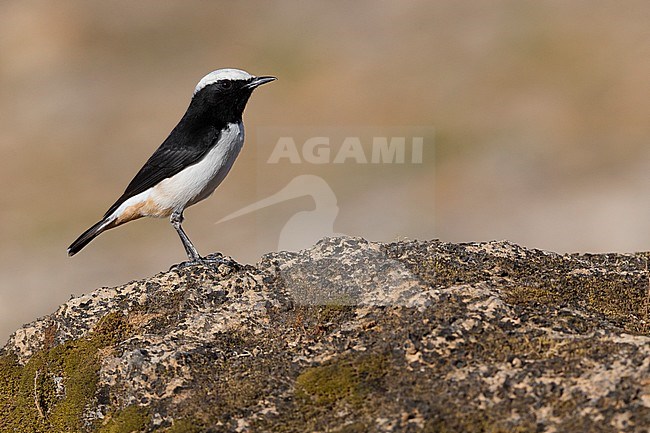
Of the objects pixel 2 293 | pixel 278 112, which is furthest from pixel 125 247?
pixel 278 112

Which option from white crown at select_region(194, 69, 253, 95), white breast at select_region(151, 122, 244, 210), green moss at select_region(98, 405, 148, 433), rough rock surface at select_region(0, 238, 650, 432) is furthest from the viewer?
white crown at select_region(194, 69, 253, 95)

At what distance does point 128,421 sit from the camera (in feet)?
18.9

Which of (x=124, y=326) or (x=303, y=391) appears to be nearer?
(x=303, y=391)

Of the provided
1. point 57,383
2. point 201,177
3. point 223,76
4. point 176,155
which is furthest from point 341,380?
point 223,76

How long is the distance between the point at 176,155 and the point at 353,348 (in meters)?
4.13

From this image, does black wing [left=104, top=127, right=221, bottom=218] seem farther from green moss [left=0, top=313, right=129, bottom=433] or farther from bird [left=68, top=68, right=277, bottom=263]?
green moss [left=0, top=313, right=129, bottom=433]

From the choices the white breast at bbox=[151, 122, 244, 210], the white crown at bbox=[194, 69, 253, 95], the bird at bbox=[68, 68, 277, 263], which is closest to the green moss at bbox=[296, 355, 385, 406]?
the bird at bbox=[68, 68, 277, 263]

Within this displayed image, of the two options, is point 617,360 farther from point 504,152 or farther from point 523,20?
point 523,20

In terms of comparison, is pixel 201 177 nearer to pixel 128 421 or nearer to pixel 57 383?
pixel 57 383

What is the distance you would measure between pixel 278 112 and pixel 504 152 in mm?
6645

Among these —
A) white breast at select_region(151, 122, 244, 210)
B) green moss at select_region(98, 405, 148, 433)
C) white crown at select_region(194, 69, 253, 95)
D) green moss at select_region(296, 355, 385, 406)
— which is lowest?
green moss at select_region(98, 405, 148, 433)

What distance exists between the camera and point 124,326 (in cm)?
706

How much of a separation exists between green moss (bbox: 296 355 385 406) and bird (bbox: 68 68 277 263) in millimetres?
3751

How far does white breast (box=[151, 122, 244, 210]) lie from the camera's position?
9.23 metres
